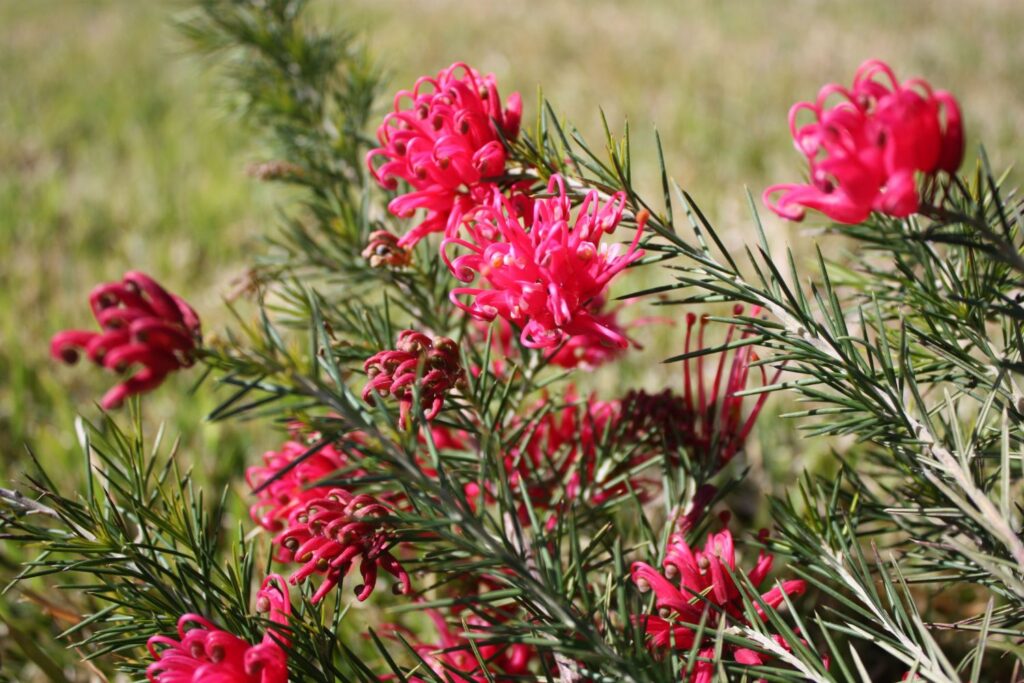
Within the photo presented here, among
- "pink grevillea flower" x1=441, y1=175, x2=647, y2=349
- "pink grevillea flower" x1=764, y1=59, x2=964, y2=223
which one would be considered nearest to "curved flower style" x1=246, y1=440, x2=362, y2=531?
"pink grevillea flower" x1=441, y1=175, x2=647, y2=349

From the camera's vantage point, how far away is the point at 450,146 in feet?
1.65

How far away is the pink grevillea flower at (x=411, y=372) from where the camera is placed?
451 mm

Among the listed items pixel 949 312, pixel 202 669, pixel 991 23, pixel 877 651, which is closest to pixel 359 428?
pixel 202 669

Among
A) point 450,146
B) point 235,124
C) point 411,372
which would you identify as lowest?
point 411,372

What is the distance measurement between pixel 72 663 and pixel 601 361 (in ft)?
2.34

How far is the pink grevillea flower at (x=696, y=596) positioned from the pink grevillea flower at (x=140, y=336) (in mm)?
303

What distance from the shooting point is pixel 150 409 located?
5.21 ft

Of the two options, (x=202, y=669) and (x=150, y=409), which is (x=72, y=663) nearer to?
(x=202, y=669)

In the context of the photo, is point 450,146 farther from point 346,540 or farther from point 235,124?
point 235,124

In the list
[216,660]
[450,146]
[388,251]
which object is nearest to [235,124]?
[388,251]

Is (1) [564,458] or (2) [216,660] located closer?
(2) [216,660]

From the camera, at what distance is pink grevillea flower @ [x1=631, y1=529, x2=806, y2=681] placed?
1.64 ft

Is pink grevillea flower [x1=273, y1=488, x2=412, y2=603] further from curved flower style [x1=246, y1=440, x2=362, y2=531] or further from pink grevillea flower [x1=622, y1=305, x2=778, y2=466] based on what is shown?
pink grevillea flower [x1=622, y1=305, x2=778, y2=466]

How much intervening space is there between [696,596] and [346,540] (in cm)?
21
